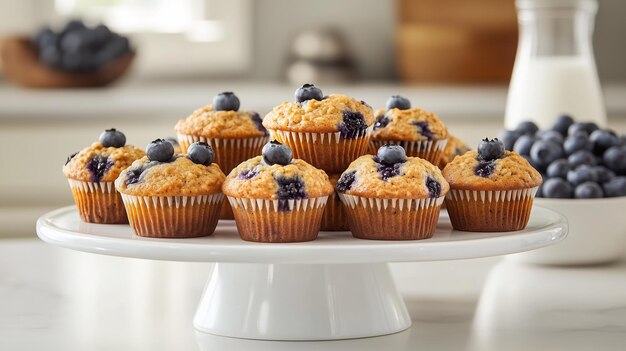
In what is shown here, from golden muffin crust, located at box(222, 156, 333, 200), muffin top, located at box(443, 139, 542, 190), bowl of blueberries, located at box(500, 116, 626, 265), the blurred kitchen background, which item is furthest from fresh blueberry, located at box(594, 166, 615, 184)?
the blurred kitchen background

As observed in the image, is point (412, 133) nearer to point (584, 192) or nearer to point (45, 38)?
point (584, 192)

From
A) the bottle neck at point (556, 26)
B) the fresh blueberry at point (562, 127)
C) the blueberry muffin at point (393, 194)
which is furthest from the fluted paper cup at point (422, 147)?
the bottle neck at point (556, 26)

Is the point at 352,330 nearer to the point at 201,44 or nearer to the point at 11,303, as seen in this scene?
the point at 11,303

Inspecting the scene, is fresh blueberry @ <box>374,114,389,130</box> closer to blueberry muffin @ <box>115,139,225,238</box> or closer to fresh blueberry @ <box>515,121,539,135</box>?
blueberry muffin @ <box>115,139,225,238</box>

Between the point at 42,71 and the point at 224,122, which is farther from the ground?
the point at 224,122

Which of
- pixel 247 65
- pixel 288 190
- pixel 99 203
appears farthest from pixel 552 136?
pixel 247 65

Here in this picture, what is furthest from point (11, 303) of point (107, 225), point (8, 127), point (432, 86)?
point (432, 86)

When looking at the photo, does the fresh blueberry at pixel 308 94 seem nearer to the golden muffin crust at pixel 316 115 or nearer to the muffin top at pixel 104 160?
the golden muffin crust at pixel 316 115
